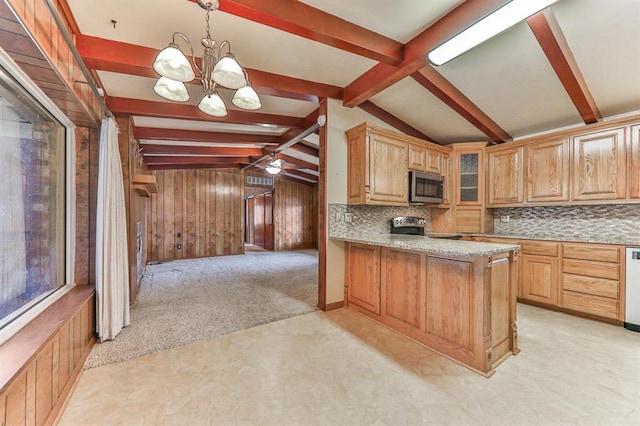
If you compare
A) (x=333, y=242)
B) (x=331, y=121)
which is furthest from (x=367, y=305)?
(x=331, y=121)

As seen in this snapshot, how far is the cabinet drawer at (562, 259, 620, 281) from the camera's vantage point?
8.98 ft

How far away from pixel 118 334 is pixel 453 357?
307cm

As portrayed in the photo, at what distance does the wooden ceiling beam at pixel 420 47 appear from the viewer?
5.95 feet

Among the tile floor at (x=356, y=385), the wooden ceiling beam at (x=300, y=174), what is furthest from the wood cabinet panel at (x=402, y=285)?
the wooden ceiling beam at (x=300, y=174)

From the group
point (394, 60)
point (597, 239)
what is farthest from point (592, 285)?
point (394, 60)

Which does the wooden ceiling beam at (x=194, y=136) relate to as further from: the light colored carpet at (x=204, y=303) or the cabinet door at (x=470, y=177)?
the cabinet door at (x=470, y=177)

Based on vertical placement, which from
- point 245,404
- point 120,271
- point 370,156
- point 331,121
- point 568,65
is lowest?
point 245,404

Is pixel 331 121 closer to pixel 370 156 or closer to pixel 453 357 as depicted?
pixel 370 156

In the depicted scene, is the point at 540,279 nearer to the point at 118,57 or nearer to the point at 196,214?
the point at 118,57

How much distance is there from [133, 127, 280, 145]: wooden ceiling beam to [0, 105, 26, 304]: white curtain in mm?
2695

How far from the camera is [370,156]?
3062mm

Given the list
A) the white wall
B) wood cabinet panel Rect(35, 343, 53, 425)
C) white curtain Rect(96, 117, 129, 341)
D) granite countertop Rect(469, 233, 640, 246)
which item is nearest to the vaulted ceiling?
the white wall

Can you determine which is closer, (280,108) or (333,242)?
(333,242)

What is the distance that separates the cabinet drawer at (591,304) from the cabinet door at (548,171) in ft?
3.95
